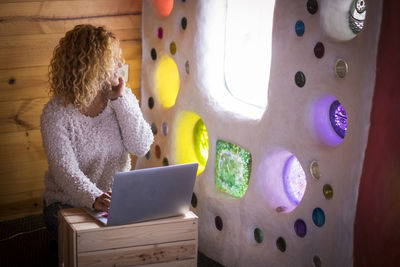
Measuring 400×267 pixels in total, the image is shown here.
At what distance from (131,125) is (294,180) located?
0.68m

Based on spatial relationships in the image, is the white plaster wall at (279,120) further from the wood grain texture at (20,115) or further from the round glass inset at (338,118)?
the wood grain texture at (20,115)

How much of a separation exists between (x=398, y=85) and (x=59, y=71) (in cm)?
129

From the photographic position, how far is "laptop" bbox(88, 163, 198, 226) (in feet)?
6.88

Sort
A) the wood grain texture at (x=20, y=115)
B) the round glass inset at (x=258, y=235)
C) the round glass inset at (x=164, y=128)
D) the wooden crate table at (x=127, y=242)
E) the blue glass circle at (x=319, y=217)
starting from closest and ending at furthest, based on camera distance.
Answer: the wooden crate table at (x=127, y=242) → the blue glass circle at (x=319, y=217) → the round glass inset at (x=258, y=235) → the wood grain texture at (x=20, y=115) → the round glass inset at (x=164, y=128)

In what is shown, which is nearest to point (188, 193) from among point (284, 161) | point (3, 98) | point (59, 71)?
point (284, 161)

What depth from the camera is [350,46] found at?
6.67 feet

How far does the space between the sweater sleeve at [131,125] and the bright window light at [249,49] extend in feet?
1.42

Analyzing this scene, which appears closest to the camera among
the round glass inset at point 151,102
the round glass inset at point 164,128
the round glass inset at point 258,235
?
the round glass inset at point 258,235

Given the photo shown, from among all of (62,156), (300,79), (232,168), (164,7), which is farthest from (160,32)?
(300,79)

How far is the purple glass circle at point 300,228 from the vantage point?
7.77 feet

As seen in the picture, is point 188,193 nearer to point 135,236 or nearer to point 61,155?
point 135,236

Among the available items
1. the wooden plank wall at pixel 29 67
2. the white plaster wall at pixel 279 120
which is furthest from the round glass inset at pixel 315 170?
the wooden plank wall at pixel 29 67

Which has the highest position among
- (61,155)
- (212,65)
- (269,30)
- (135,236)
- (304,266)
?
(269,30)

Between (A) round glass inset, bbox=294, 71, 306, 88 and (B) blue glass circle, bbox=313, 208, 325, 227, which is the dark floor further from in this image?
(A) round glass inset, bbox=294, 71, 306, 88
